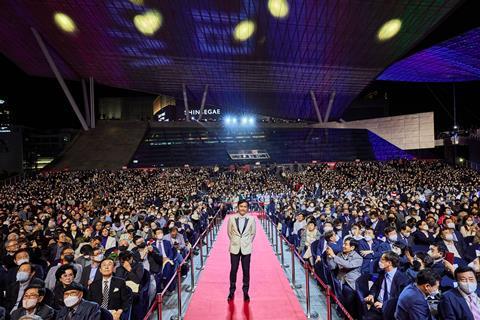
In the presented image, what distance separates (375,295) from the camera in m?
4.69

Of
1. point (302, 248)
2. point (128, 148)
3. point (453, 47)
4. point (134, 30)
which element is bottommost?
point (302, 248)

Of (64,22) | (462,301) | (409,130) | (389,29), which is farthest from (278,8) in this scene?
(462,301)

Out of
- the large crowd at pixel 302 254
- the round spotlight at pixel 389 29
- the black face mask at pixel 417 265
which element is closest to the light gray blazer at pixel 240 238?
the large crowd at pixel 302 254

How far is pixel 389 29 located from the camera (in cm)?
3288

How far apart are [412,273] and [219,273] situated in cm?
494

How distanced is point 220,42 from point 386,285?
34145 mm

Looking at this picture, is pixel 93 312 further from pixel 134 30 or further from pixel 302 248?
pixel 134 30

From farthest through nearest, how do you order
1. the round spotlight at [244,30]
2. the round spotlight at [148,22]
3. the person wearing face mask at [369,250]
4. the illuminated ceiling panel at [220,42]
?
the round spotlight at [244,30] < the round spotlight at [148,22] < the illuminated ceiling panel at [220,42] < the person wearing face mask at [369,250]

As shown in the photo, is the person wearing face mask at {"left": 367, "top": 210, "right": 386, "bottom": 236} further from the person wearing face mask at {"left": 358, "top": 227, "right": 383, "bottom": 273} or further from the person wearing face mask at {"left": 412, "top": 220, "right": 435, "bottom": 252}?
the person wearing face mask at {"left": 358, "top": 227, "right": 383, "bottom": 273}

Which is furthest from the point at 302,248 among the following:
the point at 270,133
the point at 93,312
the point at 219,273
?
the point at 270,133

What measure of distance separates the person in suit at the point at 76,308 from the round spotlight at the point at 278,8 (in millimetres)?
29367

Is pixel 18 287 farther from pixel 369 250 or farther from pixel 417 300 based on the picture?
pixel 369 250

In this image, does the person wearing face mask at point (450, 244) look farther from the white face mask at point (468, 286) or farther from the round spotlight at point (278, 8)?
the round spotlight at point (278, 8)

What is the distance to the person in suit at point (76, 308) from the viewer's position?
3.62m
